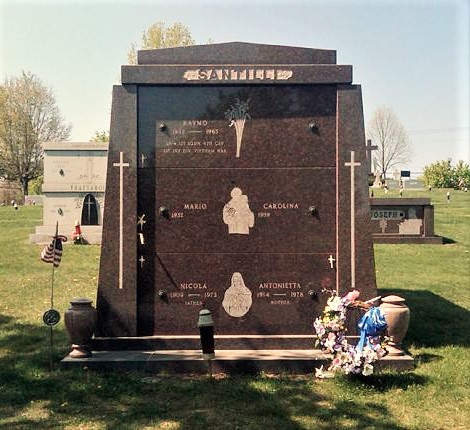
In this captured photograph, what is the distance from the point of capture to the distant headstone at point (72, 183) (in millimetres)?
20453

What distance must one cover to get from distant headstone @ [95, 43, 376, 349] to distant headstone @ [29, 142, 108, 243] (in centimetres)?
1271

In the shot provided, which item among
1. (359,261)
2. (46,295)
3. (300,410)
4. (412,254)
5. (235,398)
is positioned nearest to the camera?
(300,410)

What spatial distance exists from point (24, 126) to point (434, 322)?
46259mm

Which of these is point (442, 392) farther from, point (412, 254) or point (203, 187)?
point (412, 254)

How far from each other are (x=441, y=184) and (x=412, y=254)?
187ft

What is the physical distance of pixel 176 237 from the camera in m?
8.31

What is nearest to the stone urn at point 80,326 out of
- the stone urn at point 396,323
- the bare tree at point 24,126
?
the stone urn at point 396,323

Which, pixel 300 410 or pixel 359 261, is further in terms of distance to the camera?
pixel 359 261

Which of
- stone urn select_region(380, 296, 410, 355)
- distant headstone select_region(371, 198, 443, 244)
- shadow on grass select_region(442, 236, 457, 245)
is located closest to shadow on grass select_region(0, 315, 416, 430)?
stone urn select_region(380, 296, 410, 355)

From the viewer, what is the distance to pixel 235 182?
8.33 metres

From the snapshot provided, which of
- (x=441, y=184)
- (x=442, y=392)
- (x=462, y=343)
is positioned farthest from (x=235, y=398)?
(x=441, y=184)

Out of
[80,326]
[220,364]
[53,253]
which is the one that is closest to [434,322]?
[220,364]

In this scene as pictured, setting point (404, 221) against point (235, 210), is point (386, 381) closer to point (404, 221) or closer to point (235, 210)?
point (235, 210)

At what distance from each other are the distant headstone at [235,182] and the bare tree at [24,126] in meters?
44.3
